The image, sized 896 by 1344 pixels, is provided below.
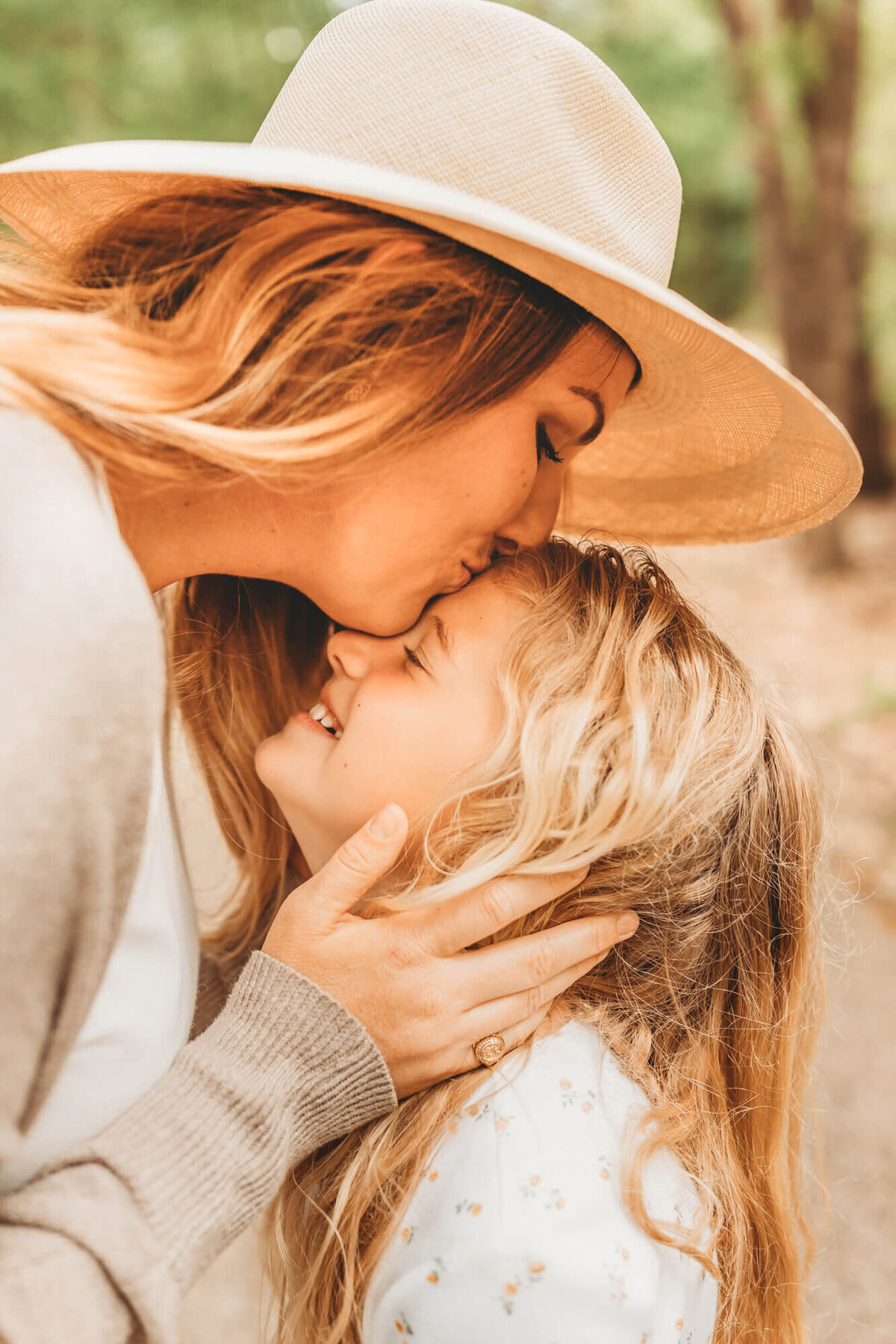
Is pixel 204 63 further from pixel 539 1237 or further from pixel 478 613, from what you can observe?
pixel 539 1237

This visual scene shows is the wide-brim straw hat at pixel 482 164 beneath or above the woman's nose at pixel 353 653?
above

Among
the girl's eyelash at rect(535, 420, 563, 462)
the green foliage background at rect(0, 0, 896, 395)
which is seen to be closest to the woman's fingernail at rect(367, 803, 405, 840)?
the girl's eyelash at rect(535, 420, 563, 462)

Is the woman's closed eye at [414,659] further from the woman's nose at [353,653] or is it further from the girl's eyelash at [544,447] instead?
the girl's eyelash at [544,447]

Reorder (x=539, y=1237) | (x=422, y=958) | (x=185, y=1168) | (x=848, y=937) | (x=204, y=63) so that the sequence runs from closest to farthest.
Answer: (x=185, y=1168) → (x=539, y=1237) → (x=422, y=958) → (x=848, y=937) → (x=204, y=63)

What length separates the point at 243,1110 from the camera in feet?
4.68

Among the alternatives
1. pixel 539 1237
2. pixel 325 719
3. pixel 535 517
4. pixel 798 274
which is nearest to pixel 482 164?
pixel 535 517

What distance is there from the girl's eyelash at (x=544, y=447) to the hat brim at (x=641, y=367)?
210mm

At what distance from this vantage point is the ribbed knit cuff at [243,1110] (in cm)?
132

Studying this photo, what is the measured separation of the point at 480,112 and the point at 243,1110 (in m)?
1.41

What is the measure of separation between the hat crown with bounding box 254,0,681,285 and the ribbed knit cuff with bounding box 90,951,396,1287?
119 cm

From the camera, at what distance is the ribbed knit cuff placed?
1318 millimetres

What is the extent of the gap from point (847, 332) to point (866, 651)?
86.4 inches

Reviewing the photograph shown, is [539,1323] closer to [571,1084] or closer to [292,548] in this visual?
[571,1084]

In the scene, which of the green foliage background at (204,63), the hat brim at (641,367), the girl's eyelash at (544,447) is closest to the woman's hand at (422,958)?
the girl's eyelash at (544,447)
